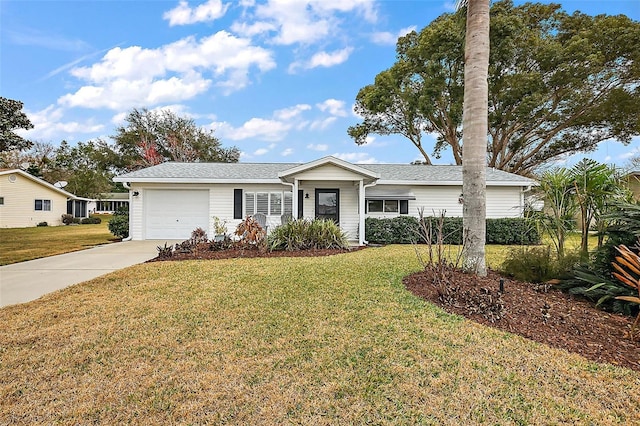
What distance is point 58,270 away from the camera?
319 inches

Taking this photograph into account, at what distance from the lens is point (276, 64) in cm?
1788

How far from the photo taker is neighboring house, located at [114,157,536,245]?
49.8 ft

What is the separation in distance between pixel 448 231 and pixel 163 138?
106 ft

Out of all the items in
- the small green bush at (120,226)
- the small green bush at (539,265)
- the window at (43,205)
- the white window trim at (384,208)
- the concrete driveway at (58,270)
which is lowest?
the concrete driveway at (58,270)

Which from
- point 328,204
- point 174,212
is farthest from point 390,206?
point 174,212

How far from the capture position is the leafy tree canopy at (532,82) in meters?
19.6

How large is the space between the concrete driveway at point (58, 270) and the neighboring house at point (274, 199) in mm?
3808

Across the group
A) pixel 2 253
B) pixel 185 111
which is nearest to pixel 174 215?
pixel 2 253

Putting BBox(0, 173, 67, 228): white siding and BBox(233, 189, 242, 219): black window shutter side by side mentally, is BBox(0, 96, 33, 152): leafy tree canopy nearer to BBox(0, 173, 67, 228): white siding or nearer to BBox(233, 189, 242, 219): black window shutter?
BBox(0, 173, 67, 228): white siding

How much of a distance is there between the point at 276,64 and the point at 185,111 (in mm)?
21597

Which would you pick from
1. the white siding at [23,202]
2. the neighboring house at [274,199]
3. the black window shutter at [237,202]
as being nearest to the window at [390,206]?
the neighboring house at [274,199]

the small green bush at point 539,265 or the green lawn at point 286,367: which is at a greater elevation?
the small green bush at point 539,265

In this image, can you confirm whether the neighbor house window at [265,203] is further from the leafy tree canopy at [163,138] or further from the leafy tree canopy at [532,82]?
the leafy tree canopy at [163,138]

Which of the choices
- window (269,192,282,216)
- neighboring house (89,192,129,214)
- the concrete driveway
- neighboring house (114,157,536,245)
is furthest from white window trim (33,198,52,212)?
window (269,192,282,216)
